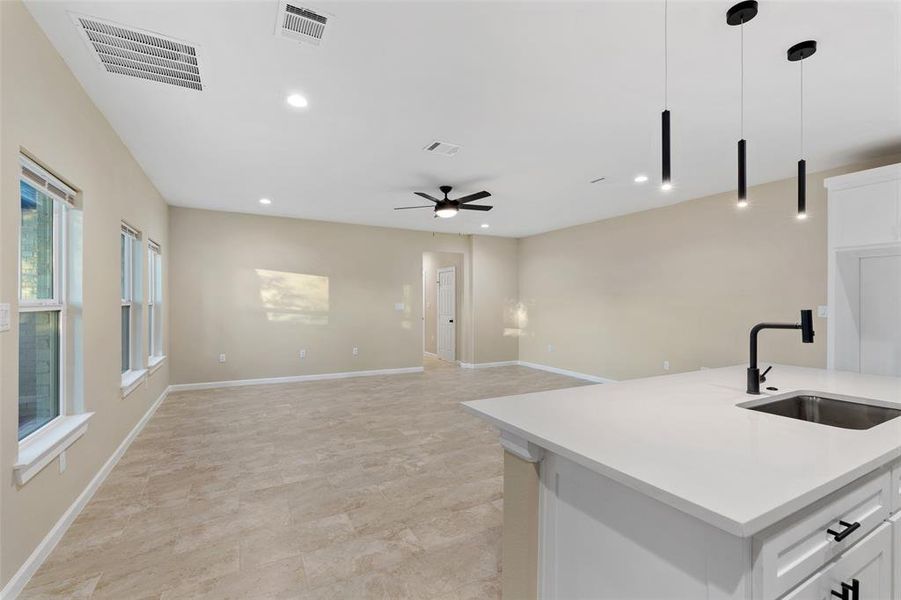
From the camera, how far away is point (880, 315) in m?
3.48

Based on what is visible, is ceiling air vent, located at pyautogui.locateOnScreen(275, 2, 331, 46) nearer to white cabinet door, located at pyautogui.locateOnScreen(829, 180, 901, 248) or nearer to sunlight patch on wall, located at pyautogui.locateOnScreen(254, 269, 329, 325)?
white cabinet door, located at pyautogui.locateOnScreen(829, 180, 901, 248)

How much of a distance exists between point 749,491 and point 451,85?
2466 mm

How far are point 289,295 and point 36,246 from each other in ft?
13.9

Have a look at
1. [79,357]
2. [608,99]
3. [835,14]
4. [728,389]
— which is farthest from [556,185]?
[79,357]

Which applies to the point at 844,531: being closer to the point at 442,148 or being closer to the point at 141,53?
the point at 442,148

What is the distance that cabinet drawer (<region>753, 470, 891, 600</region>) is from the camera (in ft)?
3.04

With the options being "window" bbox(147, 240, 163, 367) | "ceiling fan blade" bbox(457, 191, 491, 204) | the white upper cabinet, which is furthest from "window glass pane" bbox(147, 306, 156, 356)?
the white upper cabinet

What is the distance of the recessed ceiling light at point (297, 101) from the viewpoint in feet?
8.73

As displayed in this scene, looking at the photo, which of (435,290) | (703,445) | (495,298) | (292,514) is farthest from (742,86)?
(435,290)

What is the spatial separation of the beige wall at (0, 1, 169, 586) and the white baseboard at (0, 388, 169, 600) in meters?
0.04

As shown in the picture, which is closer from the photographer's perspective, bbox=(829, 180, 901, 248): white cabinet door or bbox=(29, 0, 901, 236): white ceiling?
bbox=(29, 0, 901, 236): white ceiling

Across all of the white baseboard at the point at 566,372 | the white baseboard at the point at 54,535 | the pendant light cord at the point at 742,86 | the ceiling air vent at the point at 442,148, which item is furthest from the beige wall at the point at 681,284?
the white baseboard at the point at 54,535

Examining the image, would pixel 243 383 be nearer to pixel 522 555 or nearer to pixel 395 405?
pixel 395 405

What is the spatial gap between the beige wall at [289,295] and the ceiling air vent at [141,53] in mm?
4077
